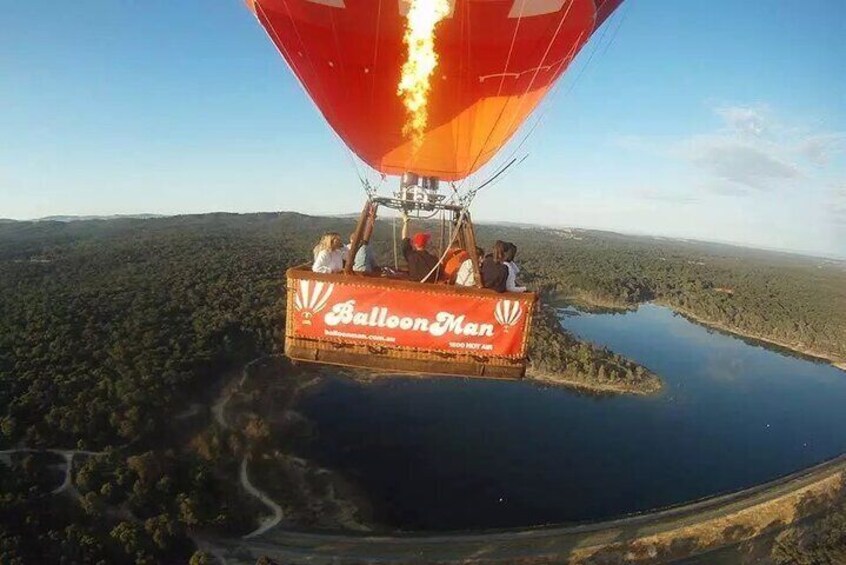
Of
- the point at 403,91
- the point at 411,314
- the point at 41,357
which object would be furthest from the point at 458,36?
the point at 41,357

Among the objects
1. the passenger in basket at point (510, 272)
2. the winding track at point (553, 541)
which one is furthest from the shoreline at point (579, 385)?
the passenger in basket at point (510, 272)

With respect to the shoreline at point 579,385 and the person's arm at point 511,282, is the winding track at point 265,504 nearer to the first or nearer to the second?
the person's arm at point 511,282

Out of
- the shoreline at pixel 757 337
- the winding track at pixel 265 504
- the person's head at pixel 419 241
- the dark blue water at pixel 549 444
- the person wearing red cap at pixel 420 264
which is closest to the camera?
the person wearing red cap at pixel 420 264

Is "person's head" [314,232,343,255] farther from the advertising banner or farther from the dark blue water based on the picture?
the dark blue water

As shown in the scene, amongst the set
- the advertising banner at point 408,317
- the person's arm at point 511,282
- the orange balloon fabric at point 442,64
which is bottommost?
the advertising banner at point 408,317

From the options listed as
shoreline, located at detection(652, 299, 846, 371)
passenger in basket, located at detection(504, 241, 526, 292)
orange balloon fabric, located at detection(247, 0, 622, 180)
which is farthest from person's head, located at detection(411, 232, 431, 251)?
shoreline, located at detection(652, 299, 846, 371)

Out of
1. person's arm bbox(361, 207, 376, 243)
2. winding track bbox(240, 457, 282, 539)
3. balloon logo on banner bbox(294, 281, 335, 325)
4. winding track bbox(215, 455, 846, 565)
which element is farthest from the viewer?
winding track bbox(240, 457, 282, 539)

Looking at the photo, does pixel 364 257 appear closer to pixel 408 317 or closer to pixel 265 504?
Result: pixel 408 317
